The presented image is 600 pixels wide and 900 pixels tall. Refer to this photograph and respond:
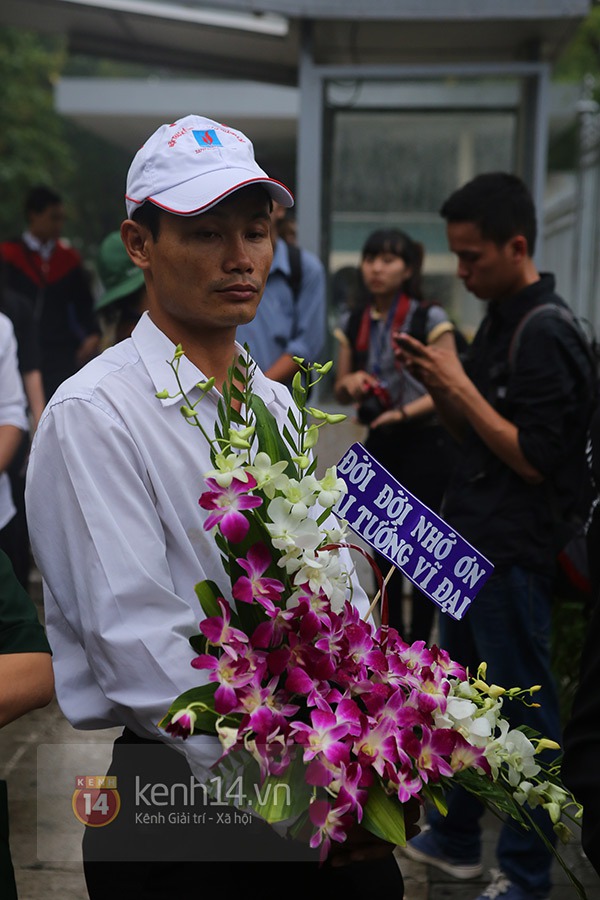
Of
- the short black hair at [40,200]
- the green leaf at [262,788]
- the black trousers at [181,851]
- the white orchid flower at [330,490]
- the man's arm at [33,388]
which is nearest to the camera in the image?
the green leaf at [262,788]

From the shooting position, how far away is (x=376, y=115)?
24.0ft

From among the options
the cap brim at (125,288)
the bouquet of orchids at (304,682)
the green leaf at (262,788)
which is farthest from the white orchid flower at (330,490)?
the cap brim at (125,288)

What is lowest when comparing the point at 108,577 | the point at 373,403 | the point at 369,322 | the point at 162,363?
Answer: the point at 373,403

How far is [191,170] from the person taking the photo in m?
1.99

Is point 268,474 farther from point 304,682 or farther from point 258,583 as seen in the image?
point 304,682

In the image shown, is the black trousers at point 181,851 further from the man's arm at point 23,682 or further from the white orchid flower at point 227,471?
the white orchid flower at point 227,471

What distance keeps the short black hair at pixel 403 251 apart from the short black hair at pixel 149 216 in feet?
11.9

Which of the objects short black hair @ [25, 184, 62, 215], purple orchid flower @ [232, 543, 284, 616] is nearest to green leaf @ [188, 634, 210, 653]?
purple orchid flower @ [232, 543, 284, 616]

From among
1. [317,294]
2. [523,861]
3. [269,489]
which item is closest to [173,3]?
[317,294]

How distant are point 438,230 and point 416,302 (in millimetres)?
1896

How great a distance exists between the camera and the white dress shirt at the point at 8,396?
424 centimetres

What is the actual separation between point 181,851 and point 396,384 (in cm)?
384

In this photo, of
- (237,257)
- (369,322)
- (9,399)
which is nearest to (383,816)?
(237,257)

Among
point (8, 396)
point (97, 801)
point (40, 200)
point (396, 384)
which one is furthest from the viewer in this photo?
point (40, 200)
